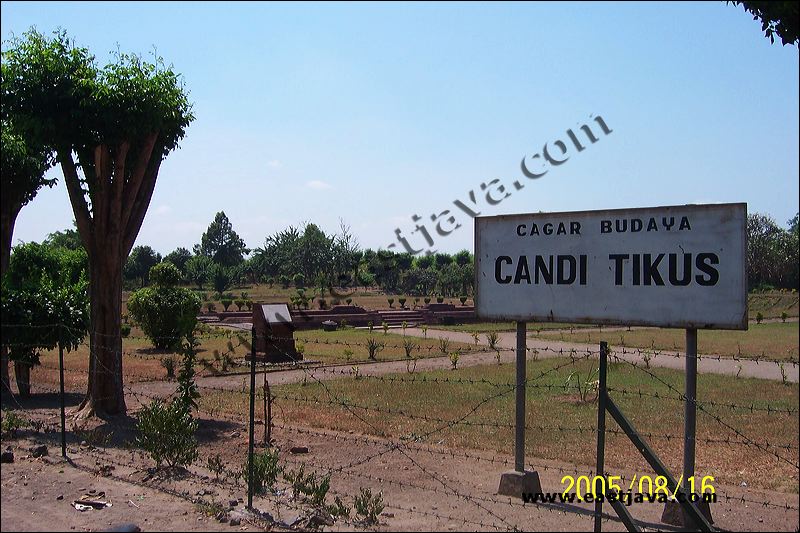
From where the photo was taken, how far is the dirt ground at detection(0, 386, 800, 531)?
5.54 metres

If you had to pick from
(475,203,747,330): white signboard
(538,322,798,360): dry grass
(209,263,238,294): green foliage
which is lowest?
(538,322,798,360): dry grass

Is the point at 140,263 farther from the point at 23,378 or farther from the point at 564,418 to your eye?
the point at 564,418

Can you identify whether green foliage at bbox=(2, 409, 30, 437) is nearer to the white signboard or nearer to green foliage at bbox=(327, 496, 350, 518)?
green foliage at bbox=(327, 496, 350, 518)

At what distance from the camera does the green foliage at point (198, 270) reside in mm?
65000

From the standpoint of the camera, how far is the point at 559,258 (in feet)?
21.5

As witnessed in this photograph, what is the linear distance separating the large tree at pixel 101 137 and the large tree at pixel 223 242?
6343 centimetres

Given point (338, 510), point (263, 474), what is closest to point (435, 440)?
point (263, 474)

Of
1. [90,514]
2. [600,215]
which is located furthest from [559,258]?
[90,514]

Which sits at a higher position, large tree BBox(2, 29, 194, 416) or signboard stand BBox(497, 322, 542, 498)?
large tree BBox(2, 29, 194, 416)

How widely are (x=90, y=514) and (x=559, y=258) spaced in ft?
14.8

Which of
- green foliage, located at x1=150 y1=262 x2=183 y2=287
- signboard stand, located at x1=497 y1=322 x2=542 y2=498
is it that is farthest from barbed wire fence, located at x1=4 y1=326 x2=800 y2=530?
green foliage, located at x1=150 y1=262 x2=183 y2=287

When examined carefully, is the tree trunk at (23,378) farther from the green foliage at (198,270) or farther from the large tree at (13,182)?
the green foliage at (198,270)

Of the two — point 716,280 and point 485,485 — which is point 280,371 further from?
point 716,280

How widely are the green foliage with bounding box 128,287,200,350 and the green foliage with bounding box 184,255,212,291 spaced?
42605 mm
